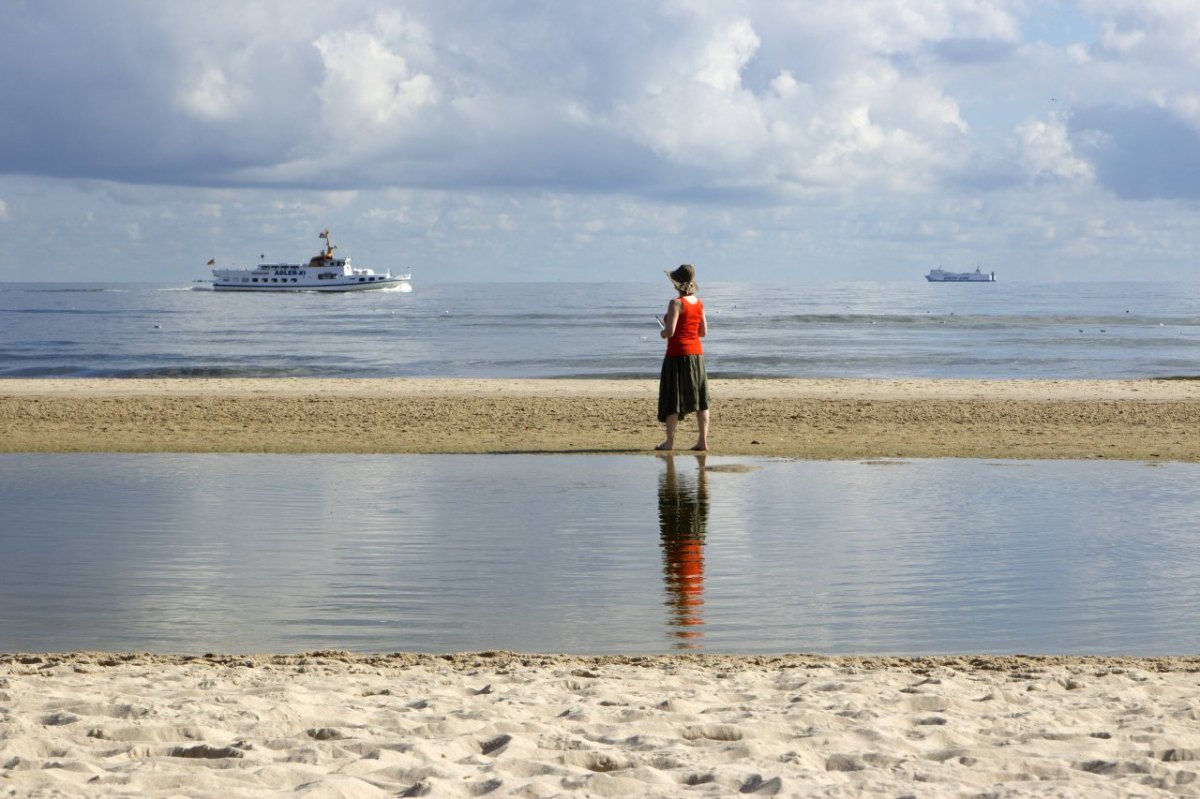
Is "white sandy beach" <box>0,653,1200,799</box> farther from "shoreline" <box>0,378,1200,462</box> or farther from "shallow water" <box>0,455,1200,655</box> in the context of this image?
"shoreline" <box>0,378,1200,462</box>

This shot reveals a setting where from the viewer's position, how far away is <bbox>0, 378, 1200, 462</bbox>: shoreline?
44.9 feet

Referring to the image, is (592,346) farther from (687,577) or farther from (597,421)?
(687,577)

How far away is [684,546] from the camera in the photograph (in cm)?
827

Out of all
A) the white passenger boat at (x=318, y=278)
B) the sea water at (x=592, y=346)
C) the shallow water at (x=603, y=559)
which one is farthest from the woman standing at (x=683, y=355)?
the white passenger boat at (x=318, y=278)

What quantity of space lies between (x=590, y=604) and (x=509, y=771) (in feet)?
8.57

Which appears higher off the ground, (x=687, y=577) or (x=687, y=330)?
(x=687, y=330)

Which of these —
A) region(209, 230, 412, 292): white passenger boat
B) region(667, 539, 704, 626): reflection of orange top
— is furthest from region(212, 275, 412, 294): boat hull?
region(667, 539, 704, 626): reflection of orange top

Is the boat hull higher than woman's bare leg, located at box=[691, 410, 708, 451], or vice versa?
the boat hull

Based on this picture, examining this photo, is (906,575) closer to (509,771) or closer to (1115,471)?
(509,771)

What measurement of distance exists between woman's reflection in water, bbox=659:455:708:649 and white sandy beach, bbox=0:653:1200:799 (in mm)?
688

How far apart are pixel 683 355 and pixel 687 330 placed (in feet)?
0.81

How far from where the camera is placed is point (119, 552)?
8.03 m

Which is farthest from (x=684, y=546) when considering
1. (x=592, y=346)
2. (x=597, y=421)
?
(x=592, y=346)

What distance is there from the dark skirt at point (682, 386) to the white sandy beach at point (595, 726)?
22.0ft
